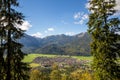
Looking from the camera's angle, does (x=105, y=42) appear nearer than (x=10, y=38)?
No

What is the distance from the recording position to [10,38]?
2064 centimetres

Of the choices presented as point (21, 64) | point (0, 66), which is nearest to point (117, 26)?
point (21, 64)

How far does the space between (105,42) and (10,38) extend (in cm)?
1179

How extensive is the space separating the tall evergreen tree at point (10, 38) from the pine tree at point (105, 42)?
10063 mm

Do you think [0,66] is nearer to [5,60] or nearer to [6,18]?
[5,60]

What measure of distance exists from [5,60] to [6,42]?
173 centimetres

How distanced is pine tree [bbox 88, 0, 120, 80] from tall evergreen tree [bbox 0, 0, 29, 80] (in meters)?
10.1

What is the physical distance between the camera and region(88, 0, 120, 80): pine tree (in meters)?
26.1

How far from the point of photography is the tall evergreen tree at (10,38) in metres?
20.1

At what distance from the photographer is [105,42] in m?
26.2

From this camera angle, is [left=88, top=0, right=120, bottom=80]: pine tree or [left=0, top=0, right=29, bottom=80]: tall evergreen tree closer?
[left=0, top=0, right=29, bottom=80]: tall evergreen tree

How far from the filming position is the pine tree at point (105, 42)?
26.1 m

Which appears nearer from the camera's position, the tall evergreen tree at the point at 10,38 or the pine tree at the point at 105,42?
the tall evergreen tree at the point at 10,38

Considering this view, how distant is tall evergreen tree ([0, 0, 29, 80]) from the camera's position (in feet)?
66.0
